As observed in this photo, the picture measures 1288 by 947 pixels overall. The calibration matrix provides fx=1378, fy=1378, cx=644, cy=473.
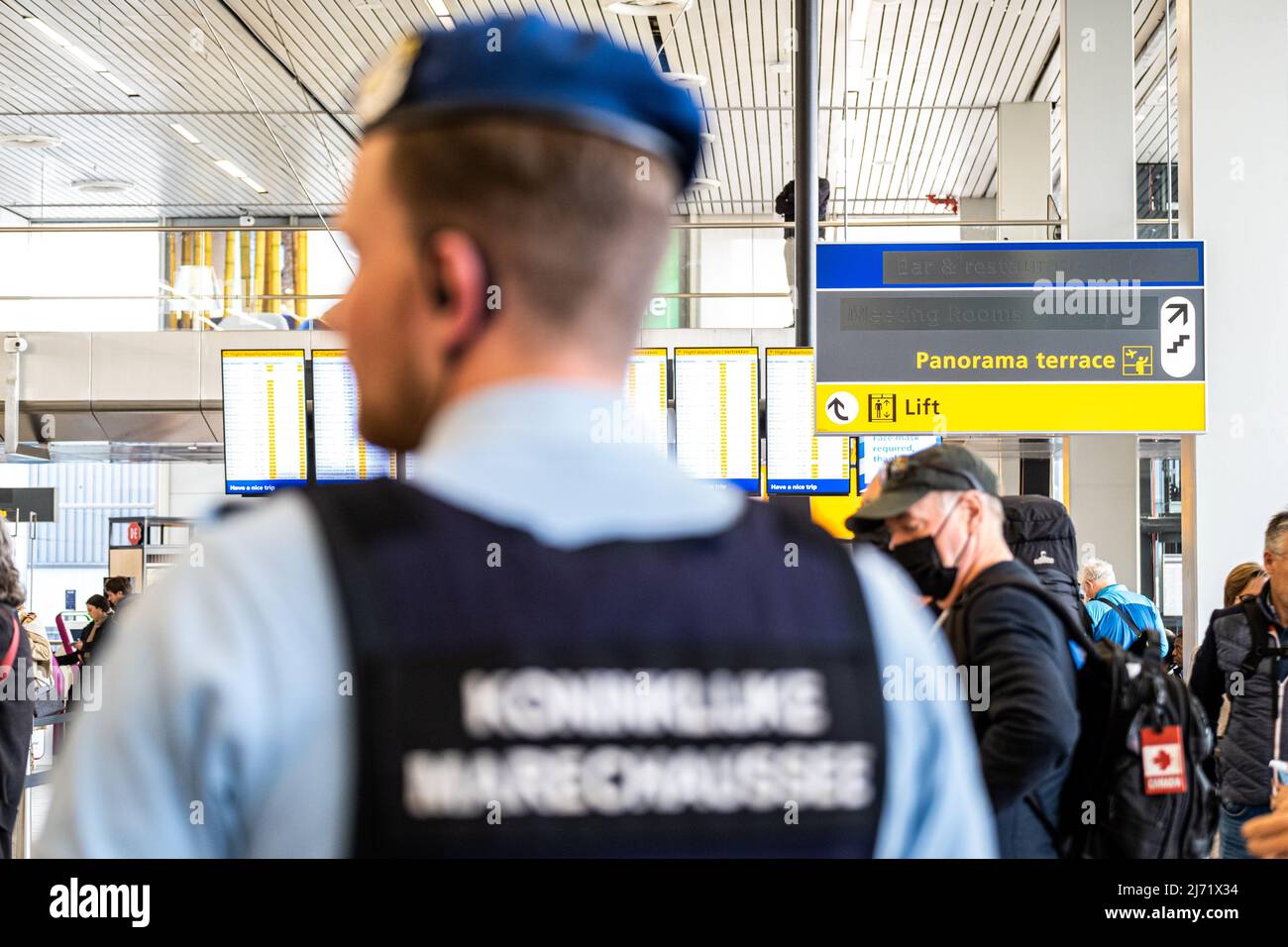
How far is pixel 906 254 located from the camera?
21.4ft

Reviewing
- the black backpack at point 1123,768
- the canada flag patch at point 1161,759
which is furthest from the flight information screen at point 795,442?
the canada flag patch at point 1161,759

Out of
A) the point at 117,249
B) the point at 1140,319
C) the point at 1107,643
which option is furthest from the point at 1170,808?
the point at 117,249

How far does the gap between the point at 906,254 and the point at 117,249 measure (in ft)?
66.4

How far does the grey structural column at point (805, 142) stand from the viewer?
527cm

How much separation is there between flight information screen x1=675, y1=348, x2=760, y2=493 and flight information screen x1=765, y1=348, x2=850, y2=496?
9 cm

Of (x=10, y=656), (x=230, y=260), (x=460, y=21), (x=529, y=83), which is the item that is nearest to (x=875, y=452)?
(x=10, y=656)

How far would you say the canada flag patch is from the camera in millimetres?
2703

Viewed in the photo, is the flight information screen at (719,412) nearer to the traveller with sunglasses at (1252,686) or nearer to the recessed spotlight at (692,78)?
the traveller with sunglasses at (1252,686)

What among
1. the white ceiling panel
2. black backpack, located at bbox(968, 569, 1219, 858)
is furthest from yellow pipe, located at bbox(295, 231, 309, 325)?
black backpack, located at bbox(968, 569, 1219, 858)

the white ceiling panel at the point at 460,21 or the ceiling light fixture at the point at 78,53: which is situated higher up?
the ceiling light fixture at the point at 78,53

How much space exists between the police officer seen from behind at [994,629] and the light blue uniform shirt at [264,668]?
1.91 m

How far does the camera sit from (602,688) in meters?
0.85

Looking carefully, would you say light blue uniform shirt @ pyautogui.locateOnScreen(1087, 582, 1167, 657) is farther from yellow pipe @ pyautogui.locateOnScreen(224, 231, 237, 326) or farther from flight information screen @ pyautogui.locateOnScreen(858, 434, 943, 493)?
yellow pipe @ pyautogui.locateOnScreen(224, 231, 237, 326)
